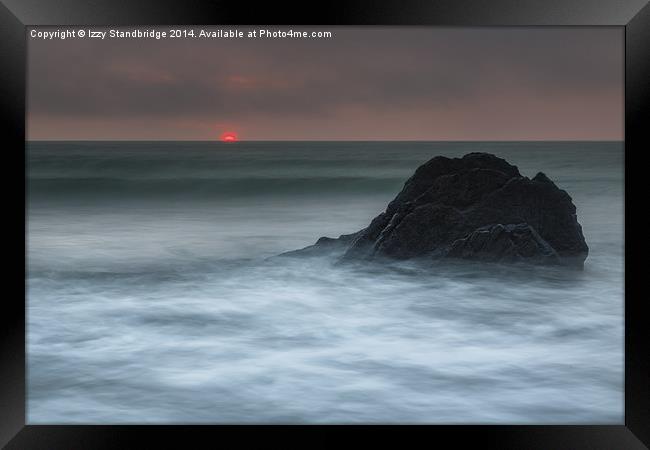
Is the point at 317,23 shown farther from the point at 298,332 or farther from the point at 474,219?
the point at 474,219

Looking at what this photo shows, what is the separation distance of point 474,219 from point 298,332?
242 centimetres

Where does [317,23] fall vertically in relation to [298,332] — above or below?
above

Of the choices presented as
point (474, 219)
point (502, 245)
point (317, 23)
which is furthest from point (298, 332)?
point (317, 23)

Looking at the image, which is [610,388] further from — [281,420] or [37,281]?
[37,281]

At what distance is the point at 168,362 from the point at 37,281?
3658 mm

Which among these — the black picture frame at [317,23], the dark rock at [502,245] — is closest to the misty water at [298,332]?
the dark rock at [502,245]

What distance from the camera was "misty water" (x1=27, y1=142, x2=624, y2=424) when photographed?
13.5 feet

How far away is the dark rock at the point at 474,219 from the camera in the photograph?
7129mm

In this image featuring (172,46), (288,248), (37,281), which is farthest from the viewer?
(172,46)

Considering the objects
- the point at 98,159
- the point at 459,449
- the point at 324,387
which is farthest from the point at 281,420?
the point at 98,159

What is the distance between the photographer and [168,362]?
4785 millimetres

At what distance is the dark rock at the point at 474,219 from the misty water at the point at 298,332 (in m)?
0.20

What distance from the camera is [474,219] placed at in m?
7.43

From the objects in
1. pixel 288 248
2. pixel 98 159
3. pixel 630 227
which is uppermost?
pixel 98 159
